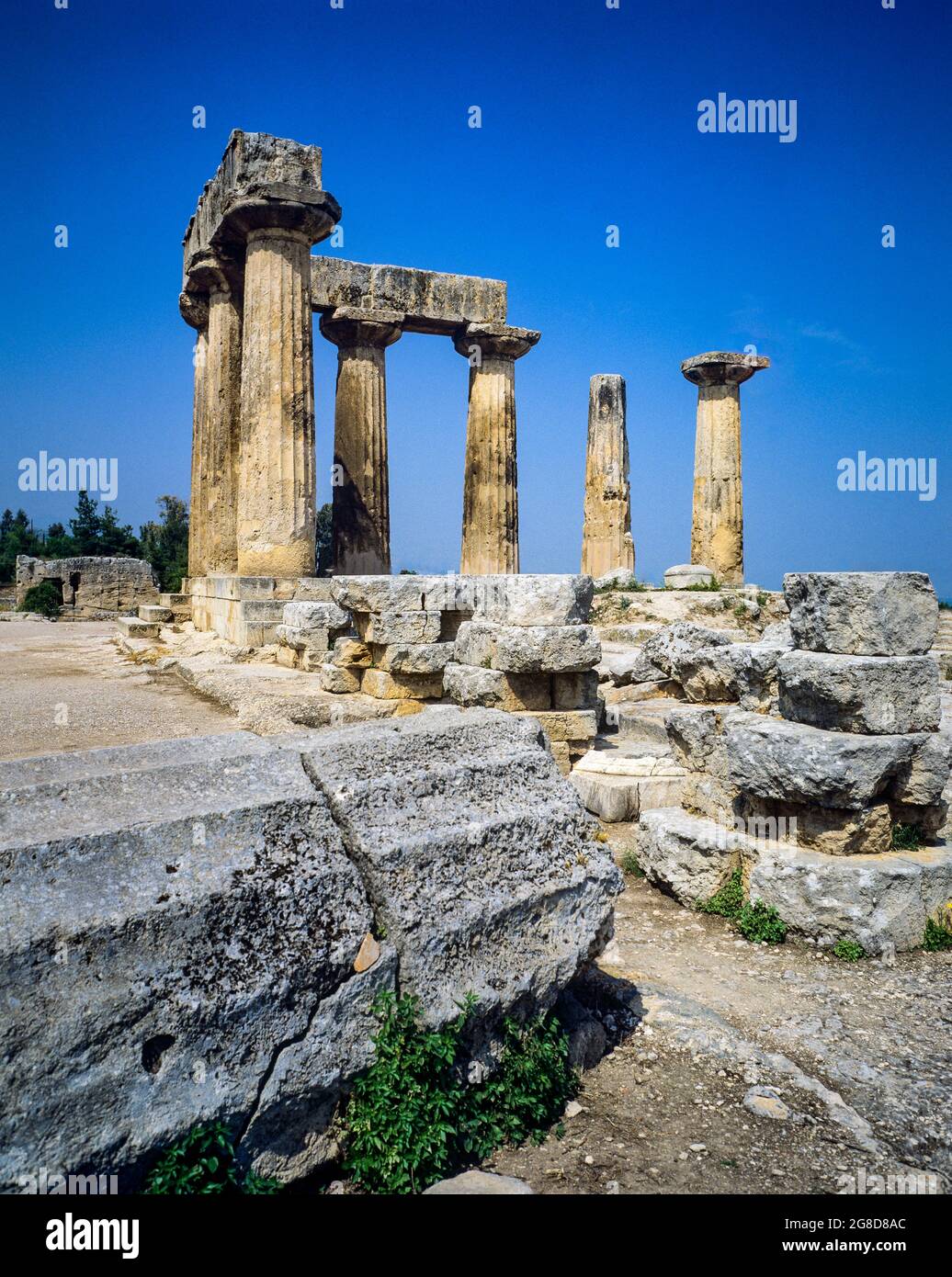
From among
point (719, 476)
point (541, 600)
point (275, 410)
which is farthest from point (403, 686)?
point (719, 476)

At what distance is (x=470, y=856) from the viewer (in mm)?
2520

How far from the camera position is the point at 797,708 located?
4.25 m

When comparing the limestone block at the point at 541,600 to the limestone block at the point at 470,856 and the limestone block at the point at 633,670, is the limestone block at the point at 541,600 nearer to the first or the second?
Answer: the limestone block at the point at 633,670

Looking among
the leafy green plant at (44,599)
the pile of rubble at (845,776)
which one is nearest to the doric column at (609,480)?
the leafy green plant at (44,599)

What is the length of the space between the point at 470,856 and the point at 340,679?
17.2 feet

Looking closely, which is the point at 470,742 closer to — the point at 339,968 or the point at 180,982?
the point at 339,968

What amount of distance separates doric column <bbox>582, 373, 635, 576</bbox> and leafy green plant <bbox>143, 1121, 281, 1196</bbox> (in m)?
18.4

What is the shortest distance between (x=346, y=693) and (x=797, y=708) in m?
4.30

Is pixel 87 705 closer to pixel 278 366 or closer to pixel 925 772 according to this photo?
pixel 278 366

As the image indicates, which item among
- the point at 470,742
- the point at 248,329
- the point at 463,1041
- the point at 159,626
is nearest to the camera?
the point at 463,1041

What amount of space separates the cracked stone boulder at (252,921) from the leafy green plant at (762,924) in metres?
1.50

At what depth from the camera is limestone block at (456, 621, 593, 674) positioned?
19.7 ft
